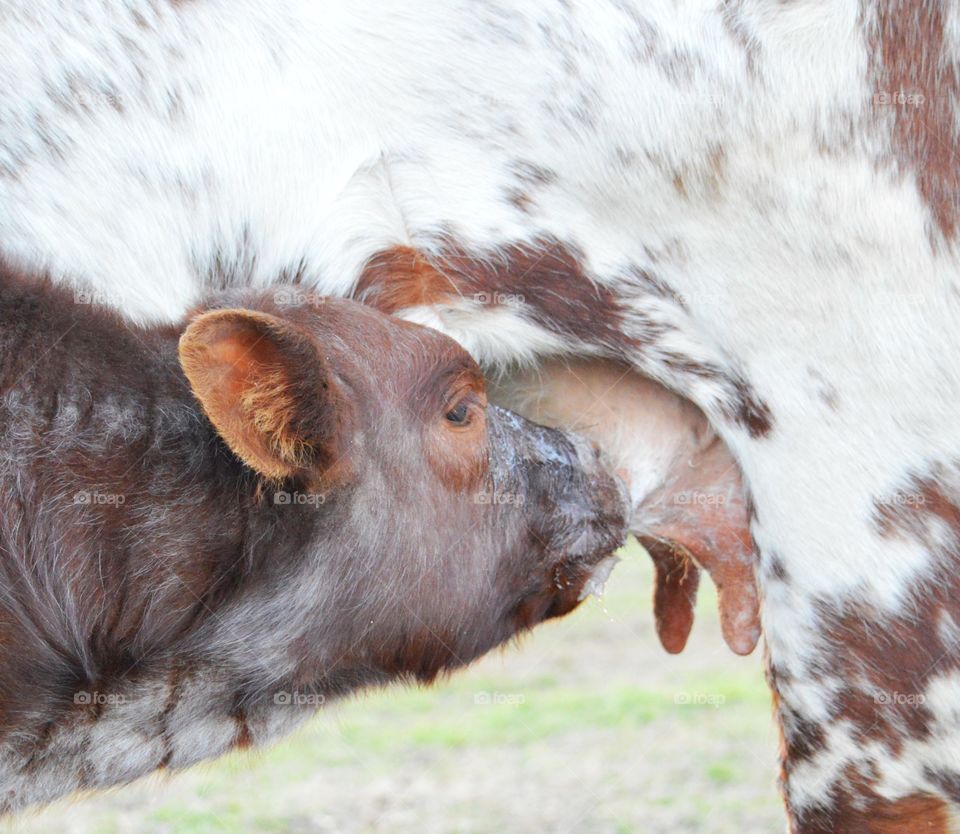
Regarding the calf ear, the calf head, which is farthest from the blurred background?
the calf ear

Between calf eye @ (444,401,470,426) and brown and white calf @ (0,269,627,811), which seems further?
calf eye @ (444,401,470,426)

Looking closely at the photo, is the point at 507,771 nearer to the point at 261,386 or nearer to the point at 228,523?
the point at 228,523

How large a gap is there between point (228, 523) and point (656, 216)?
114cm

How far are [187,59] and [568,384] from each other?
1.20 meters

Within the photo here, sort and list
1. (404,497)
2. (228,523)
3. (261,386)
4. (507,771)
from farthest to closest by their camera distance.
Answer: (507,771) < (404,497) < (228,523) < (261,386)

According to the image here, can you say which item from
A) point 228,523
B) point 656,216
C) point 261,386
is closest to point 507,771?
point 228,523

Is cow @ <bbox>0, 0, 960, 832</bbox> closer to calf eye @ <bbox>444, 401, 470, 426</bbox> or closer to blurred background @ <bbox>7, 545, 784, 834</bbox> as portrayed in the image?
calf eye @ <bbox>444, 401, 470, 426</bbox>

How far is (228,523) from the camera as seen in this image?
303 centimetres

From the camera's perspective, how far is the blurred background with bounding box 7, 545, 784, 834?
5316mm

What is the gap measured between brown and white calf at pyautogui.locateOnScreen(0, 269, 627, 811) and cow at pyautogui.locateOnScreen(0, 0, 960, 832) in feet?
0.70

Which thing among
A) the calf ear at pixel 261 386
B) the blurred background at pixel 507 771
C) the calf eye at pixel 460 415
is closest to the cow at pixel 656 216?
the calf eye at pixel 460 415

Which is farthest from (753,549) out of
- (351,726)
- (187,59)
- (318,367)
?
(351,726)

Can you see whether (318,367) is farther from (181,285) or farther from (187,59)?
(187,59)

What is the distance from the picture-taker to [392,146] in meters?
3.12
